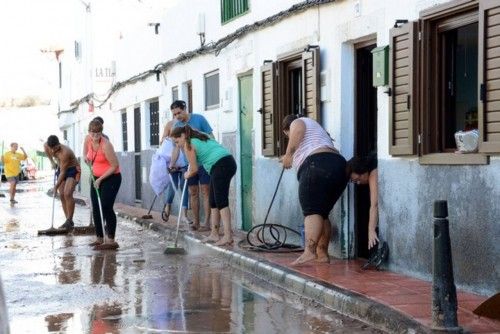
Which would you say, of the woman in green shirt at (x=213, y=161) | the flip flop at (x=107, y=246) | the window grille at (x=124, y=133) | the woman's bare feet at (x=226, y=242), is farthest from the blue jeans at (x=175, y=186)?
the window grille at (x=124, y=133)

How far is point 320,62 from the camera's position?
1052 cm

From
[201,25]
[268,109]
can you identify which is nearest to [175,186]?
[201,25]

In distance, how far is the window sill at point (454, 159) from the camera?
7113 millimetres

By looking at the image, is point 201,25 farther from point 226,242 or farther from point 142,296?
point 142,296

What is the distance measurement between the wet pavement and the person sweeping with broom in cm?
40

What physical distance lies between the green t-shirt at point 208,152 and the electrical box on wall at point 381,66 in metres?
3.06

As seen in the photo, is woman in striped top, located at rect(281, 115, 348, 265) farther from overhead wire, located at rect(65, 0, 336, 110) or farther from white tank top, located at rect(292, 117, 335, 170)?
overhead wire, located at rect(65, 0, 336, 110)

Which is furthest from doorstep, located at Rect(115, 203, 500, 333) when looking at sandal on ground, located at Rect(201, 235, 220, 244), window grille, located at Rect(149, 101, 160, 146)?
window grille, located at Rect(149, 101, 160, 146)

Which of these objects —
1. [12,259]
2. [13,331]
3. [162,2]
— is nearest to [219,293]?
[13,331]

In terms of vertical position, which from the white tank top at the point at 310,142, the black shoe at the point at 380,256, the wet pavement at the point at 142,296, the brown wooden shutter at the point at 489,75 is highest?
the brown wooden shutter at the point at 489,75

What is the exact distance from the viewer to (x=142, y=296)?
8.34m

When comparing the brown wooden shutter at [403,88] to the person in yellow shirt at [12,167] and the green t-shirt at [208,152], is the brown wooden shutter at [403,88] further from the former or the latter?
the person in yellow shirt at [12,167]

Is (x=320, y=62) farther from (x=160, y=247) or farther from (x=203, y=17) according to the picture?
(x=203, y=17)

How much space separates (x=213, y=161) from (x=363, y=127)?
2.22 meters
